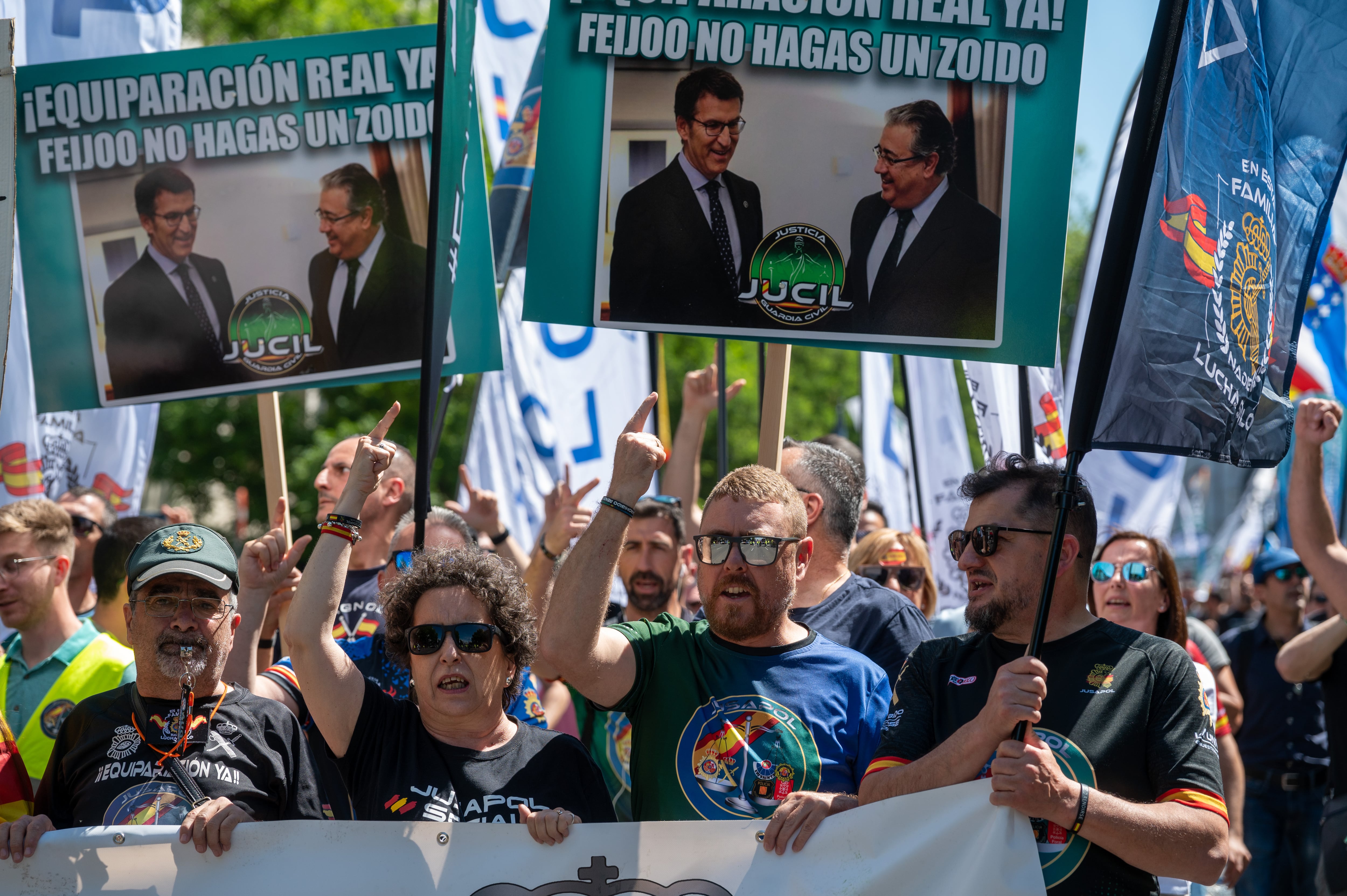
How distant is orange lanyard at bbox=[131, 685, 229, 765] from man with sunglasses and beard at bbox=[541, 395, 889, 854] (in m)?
0.84

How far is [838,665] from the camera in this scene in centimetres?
324

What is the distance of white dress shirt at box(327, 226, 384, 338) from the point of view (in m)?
4.54

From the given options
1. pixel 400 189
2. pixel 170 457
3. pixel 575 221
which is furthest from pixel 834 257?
pixel 170 457

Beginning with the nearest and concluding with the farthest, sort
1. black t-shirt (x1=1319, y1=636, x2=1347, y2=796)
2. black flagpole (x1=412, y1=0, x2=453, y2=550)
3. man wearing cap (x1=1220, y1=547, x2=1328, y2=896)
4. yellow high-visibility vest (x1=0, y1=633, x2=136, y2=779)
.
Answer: black flagpole (x1=412, y1=0, x2=453, y2=550) < yellow high-visibility vest (x1=0, y1=633, x2=136, y2=779) < black t-shirt (x1=1319, y1=636, x2=1347, y2=796) < man wearing cap (x1=1220, y1=547, x2=1328, y2=896)

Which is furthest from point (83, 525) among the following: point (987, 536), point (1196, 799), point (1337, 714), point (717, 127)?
point (1337, 714)

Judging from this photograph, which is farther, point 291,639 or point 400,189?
point 400,189

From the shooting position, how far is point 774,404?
387 cm

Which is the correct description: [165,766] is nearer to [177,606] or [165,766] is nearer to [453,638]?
[177,606]

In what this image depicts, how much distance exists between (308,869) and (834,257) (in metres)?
2.27

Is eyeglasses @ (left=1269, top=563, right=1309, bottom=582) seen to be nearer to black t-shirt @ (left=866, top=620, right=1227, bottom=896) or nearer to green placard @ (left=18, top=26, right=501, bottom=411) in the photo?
black t-shirt @ (left=866, top=620, right=1227, bottom=896)

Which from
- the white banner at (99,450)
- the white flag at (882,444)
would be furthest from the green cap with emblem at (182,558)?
the white flag at (882,444)

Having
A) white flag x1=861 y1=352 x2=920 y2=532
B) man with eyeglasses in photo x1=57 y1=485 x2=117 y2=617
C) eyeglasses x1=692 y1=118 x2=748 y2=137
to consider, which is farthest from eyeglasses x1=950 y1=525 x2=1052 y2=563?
white flag x1=861 y1=352 x2=920 y2=532

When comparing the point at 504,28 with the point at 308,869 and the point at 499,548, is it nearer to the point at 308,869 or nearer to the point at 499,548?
the point at 499,548

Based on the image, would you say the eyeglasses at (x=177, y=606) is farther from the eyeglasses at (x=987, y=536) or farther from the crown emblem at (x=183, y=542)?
the eyeglasses at (x=987, y=536)
